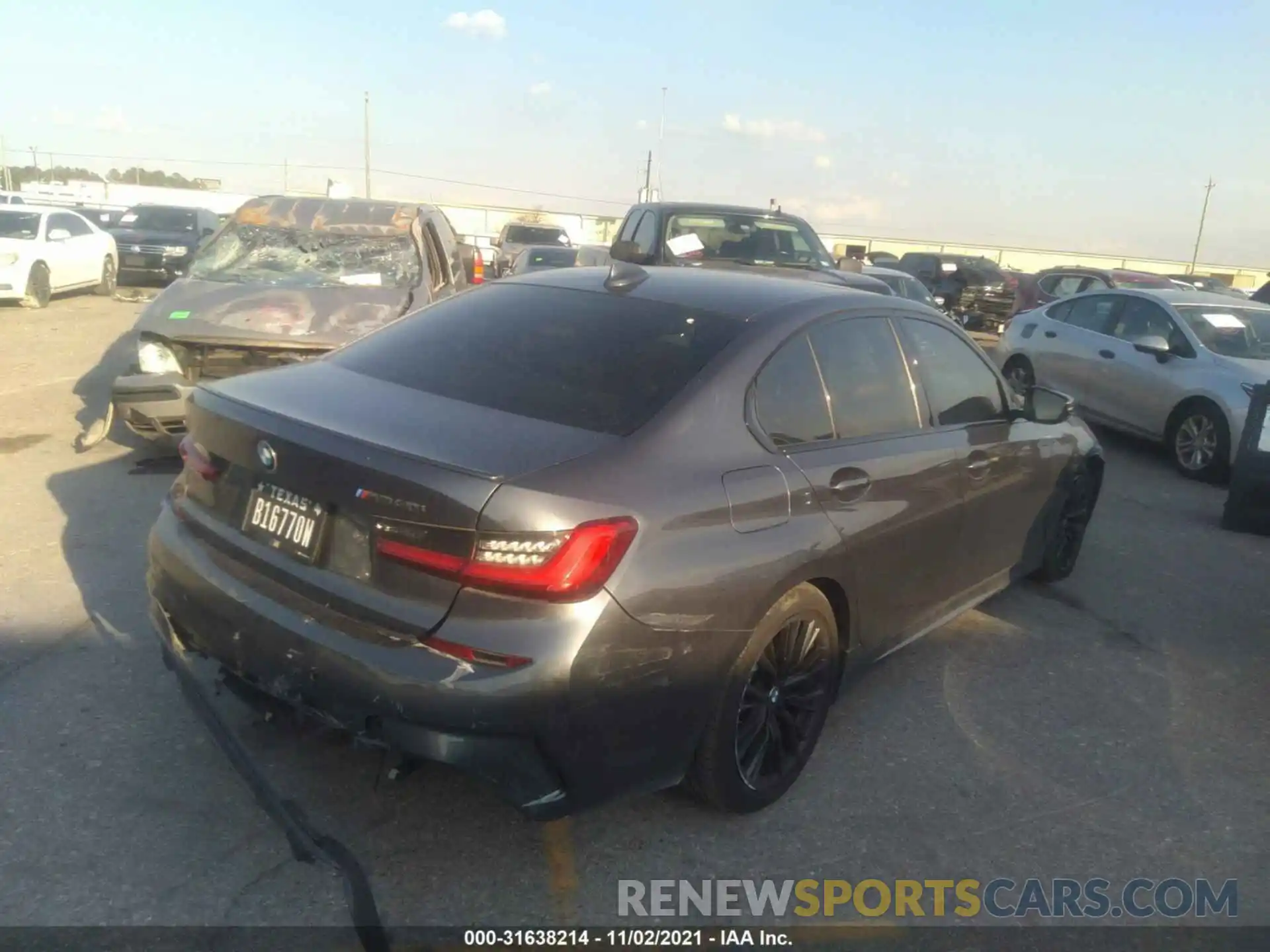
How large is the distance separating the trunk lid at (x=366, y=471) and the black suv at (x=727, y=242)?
231 inches

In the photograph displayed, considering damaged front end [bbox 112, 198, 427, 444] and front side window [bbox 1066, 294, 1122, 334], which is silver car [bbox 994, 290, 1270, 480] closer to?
front side window [bbox 1066, 294, 1122, 334]

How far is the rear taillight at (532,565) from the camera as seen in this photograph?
8.56ft

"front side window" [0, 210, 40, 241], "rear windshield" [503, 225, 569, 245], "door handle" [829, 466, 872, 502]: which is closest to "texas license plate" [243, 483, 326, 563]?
"door handle" [829, 466, 872, 502]

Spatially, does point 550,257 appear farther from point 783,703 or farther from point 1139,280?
point 783,703

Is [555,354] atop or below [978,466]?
atop

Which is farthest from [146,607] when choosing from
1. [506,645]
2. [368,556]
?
[506,645]

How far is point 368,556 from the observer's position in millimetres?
2783

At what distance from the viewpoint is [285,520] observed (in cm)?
297

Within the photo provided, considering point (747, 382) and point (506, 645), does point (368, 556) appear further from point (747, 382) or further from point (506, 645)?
point (747, 382)

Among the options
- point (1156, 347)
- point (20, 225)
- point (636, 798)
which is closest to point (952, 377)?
point (636, 798)

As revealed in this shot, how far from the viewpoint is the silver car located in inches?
345

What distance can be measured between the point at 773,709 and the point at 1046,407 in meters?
2.36

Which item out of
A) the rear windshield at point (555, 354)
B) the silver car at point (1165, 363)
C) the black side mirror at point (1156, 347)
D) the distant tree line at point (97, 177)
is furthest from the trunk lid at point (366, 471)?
the distant tree line at point (97, 177)

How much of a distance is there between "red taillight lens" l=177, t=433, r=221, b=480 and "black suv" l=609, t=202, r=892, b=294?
18.8ft
